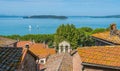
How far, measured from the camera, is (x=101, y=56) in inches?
775

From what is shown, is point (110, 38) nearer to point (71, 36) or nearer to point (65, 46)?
point (65, 46)

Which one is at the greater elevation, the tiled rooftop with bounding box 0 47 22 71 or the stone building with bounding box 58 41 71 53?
the tiled rooftop with bounding box 0 47 22 71

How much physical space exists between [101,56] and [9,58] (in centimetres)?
526

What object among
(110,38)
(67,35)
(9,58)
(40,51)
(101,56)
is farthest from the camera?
(67,35)

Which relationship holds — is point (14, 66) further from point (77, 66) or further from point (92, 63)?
point (77, 66)

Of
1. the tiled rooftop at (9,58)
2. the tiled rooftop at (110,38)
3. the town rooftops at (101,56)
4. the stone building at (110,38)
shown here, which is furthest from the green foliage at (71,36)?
the town rooftops at (101,56)

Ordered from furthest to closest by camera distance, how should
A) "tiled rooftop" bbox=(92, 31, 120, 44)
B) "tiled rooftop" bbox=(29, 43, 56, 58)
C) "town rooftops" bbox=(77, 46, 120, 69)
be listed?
"tiled rooftop" bbox=(29, 43, 56, 58)
"tiled rooftop" bbox=(92, 31, 120, 44)
"town rooftops" bbox=(77, 46, 120, 69)

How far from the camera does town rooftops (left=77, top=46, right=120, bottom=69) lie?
18906mm

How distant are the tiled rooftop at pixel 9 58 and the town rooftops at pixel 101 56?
3790 millimetres

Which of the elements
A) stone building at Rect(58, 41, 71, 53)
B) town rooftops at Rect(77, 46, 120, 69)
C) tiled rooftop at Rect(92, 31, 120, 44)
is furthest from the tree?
town rooftops at Rect(77, 46, 120, 69)

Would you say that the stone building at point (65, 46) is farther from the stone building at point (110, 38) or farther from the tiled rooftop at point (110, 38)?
the tiled rooftop at point (110, 38)

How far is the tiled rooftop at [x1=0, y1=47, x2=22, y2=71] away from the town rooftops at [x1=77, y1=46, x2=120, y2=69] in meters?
3.79

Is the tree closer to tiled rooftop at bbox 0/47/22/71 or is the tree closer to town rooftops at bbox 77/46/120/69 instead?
tiled rooftop at bbox 0/47/22/71

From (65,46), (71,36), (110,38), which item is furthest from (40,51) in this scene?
(110,38)
